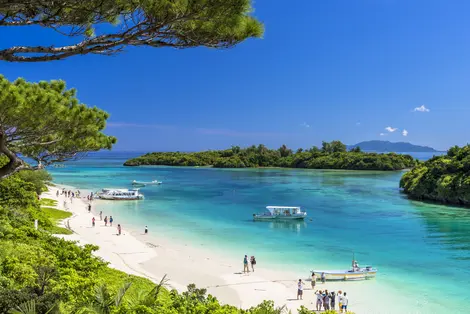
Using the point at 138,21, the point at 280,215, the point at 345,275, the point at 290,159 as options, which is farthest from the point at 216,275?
the point at 290,159

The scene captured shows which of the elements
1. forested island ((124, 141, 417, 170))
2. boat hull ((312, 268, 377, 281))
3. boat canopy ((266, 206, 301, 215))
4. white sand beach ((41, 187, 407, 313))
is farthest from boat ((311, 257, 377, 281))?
forested island ((124, 141, 417, 170))

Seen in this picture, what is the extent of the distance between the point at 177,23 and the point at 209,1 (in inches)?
37.1

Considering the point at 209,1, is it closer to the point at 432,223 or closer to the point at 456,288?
the point at 456,288

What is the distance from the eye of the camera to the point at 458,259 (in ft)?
80.5

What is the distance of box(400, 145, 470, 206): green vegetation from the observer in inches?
2008

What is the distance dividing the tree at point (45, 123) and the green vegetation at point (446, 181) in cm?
5117

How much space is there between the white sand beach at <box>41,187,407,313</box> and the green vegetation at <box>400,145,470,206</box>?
38858 millimetres

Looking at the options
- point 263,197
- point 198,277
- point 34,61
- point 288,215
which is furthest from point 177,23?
point 263,197

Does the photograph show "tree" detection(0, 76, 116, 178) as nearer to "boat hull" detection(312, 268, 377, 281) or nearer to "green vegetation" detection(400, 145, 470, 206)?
"boat hull" detection(312, 268, 377, 281)

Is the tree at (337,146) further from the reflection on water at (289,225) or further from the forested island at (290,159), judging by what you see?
the reflection on water at (289,225)

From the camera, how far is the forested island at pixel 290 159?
130125 millimetres

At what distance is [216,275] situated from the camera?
66.3 ft

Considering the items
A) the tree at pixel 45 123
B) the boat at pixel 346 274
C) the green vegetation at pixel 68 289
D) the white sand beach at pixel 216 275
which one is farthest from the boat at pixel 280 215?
the tree at pixel 45 123

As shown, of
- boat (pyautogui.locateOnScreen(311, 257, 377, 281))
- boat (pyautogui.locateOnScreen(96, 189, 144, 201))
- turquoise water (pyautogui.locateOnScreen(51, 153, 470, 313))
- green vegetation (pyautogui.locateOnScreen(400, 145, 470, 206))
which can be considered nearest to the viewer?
boat (pyautogui.locateOnScreen(311, 257, 377, 281))
